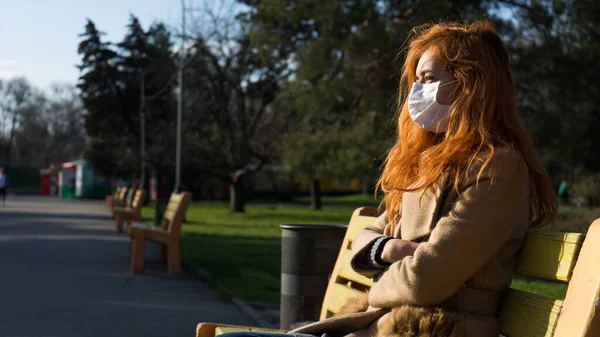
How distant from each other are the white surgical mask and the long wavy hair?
0.16 feet

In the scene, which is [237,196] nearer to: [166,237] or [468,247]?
[166,237]

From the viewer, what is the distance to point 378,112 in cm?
2977

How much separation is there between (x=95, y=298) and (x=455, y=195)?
23.9 feet

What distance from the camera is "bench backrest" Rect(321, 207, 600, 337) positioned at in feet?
8.51

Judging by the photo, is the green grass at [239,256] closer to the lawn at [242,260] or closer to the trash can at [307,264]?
the lawn at [242,260]

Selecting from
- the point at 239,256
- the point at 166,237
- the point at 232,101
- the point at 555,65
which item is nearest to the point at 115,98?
the point at 232,101

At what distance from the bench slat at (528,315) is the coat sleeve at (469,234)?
205 millimetres

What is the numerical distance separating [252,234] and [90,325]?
1684 cm

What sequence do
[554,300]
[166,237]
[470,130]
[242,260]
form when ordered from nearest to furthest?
[554,300] → [470,130] → [166,237] → [242,260]

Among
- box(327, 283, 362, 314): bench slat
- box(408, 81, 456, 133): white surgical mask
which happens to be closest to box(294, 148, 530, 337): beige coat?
box(408, 81, 456, 133): white surgical mask

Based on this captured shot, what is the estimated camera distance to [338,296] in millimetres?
4520

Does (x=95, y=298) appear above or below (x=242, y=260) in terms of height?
above

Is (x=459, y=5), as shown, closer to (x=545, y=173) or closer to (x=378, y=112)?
(x=378, y=112)

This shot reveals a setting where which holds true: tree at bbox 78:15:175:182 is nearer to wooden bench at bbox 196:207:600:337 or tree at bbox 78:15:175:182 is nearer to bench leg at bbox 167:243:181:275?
bench leg at bbox 167:243:181:275
